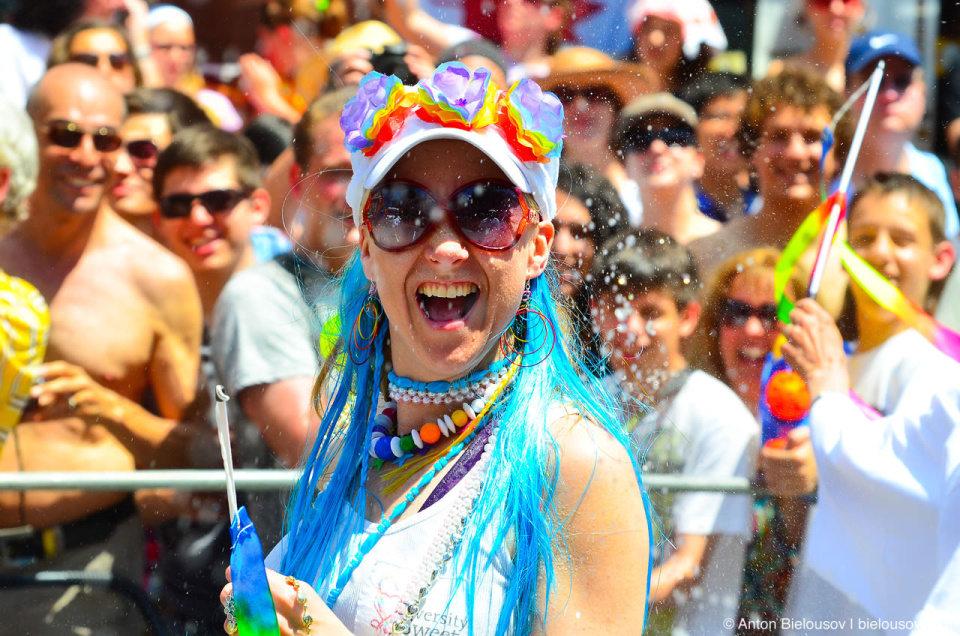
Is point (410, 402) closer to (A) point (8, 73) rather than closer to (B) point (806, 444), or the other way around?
(B) point (806, 444)

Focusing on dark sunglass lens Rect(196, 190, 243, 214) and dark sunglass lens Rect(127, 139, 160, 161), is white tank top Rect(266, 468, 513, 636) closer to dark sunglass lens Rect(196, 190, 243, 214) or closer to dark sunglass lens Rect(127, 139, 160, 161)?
dark sunglass lens Rect(196, 190, 243, 214)

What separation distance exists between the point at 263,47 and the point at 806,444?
255 centimetres

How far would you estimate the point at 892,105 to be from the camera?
3.29 m

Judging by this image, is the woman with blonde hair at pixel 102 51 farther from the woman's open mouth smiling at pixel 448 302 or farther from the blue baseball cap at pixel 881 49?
the blue baseball cap at pixel 881 49

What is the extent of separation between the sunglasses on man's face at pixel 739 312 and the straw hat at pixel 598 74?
84cm

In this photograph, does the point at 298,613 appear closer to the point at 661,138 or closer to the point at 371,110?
the point at 371,110

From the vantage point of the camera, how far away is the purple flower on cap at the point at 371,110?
4.69ft

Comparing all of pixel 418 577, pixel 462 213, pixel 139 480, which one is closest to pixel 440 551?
pixel 418 577

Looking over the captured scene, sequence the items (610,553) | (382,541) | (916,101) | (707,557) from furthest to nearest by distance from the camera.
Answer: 1. (916,101)
2. (707,557)
3. (382,541)
4. (610,553)

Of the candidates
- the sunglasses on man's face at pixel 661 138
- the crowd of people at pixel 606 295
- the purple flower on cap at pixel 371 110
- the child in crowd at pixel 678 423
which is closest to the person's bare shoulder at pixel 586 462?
the purple flower on cap at pixel 371 110

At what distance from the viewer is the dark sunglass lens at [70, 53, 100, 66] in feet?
11.1

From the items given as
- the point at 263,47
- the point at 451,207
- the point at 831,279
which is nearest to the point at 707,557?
the point at 831,279

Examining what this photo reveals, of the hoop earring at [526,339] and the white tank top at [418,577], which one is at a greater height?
the hoop earring at [526,339]

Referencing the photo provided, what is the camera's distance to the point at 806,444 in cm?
304
